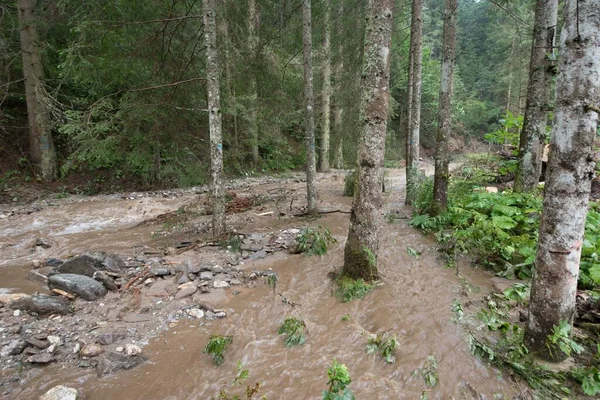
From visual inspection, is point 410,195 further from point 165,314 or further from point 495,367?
point 165,314

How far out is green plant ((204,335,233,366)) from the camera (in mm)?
3413

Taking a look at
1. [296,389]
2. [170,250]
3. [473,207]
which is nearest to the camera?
[296,389]

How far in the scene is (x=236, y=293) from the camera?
15.8 ft

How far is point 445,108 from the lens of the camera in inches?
275

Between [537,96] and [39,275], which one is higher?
[537,96]

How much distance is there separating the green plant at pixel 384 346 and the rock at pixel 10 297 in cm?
439

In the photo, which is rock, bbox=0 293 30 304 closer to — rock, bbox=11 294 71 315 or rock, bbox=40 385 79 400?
rock, bbox=11 294 71 315

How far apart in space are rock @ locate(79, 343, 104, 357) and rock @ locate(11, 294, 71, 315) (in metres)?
0.91

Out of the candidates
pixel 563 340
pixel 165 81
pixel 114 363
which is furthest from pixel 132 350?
pixel 165 81

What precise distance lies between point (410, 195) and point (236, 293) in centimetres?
658

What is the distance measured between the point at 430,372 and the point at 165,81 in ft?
24.9

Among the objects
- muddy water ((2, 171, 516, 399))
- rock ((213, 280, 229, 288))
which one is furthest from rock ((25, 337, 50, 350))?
rock ((213, 280, 229, 288))

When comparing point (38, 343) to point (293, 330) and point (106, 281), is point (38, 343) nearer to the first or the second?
point (106, 281)

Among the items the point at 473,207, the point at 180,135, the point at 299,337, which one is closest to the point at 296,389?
the point at 299,337
